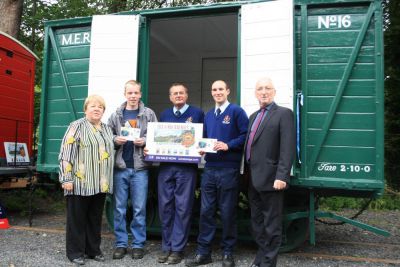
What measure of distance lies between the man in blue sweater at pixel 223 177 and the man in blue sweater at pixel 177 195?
0.56 ft

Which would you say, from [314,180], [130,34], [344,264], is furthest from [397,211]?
[130,34]

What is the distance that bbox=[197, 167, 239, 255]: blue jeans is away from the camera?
3934mm

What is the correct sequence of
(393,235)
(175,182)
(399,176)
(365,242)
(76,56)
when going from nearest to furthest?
(175,182) < (76,56) < (365,242) < (393,235) < (399,176)

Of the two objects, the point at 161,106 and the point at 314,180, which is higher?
the point at 161,106

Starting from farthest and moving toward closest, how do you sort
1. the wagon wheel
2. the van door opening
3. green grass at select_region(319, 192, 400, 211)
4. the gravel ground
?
1. green grass at select_region(319, 192, 400, 211)
2. the van door opening
3. the wagon wheel
4. the gravel ground

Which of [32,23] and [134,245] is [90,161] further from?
[32,23]

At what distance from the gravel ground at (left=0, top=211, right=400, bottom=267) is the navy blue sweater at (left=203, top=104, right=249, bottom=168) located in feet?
3.46

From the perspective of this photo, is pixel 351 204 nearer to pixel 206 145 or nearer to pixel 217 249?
pixel 217 249

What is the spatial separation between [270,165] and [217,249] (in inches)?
65.6

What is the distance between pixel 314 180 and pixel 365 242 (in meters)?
2.08

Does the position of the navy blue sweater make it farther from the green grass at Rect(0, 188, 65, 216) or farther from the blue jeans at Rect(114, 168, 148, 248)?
the green grass at Rect(0, 188, 65, 216)

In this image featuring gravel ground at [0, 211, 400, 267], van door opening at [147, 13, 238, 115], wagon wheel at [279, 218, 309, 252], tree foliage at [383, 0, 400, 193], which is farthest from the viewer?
tree foliage at [383, 0, 400, 193]

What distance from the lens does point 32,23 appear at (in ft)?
37.6

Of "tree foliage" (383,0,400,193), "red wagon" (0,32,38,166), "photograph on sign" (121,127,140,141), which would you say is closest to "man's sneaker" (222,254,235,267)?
"photograph on sign" (121,127,140,141)
